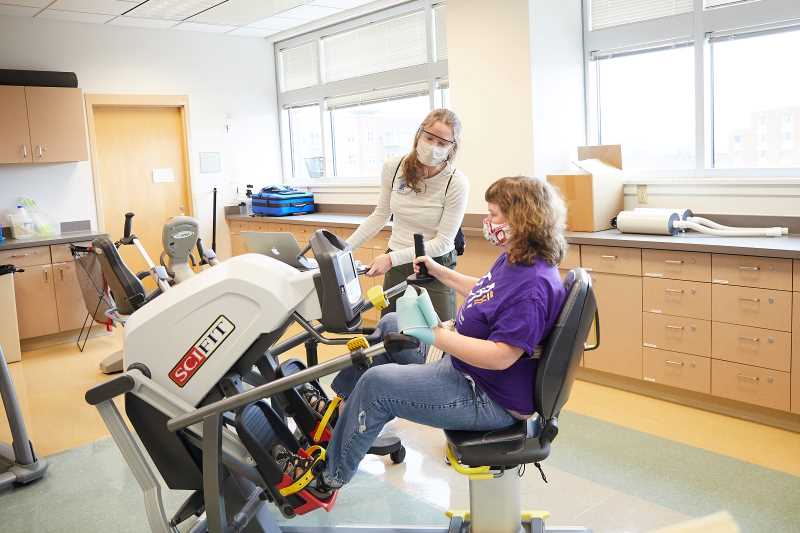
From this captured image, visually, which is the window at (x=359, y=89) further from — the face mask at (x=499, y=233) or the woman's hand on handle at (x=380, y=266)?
the face mask at (x=499, y=233)

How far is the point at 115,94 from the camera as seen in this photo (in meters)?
6.61

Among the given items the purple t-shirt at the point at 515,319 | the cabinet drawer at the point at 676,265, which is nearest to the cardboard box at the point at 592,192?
the cabinet drawer at the point at 676,265

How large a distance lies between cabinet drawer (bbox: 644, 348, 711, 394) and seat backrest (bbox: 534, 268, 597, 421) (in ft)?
6.29

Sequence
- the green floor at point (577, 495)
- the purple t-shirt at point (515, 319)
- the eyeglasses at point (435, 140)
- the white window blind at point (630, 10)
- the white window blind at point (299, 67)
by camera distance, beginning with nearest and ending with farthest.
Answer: the purple t-shirt at point (515, 319) < the green floor at point (577, 495) < the eyeglasses at point (435, 140) < the white window blind at point (630, 10) < the white window blind at point (299, 67)

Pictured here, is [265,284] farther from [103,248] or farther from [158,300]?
[103,248]

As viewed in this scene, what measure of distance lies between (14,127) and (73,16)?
3.58 ft

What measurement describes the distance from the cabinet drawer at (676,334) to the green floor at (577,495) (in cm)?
58

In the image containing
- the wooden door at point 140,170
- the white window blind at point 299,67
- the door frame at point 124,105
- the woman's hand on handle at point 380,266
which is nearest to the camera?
the woman's hand on handle at point 380,266

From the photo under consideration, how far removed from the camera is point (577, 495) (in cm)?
284

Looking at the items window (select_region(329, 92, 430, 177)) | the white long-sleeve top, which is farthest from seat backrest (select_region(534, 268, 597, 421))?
window (select_region(329, 92, 430, 177))

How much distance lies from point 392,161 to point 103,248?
6.79 ft

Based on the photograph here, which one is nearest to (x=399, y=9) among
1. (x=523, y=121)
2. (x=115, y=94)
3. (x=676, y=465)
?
(x=523, y=121)

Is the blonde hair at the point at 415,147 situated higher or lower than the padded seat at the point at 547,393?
higher

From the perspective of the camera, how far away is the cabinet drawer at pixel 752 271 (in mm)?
3273
